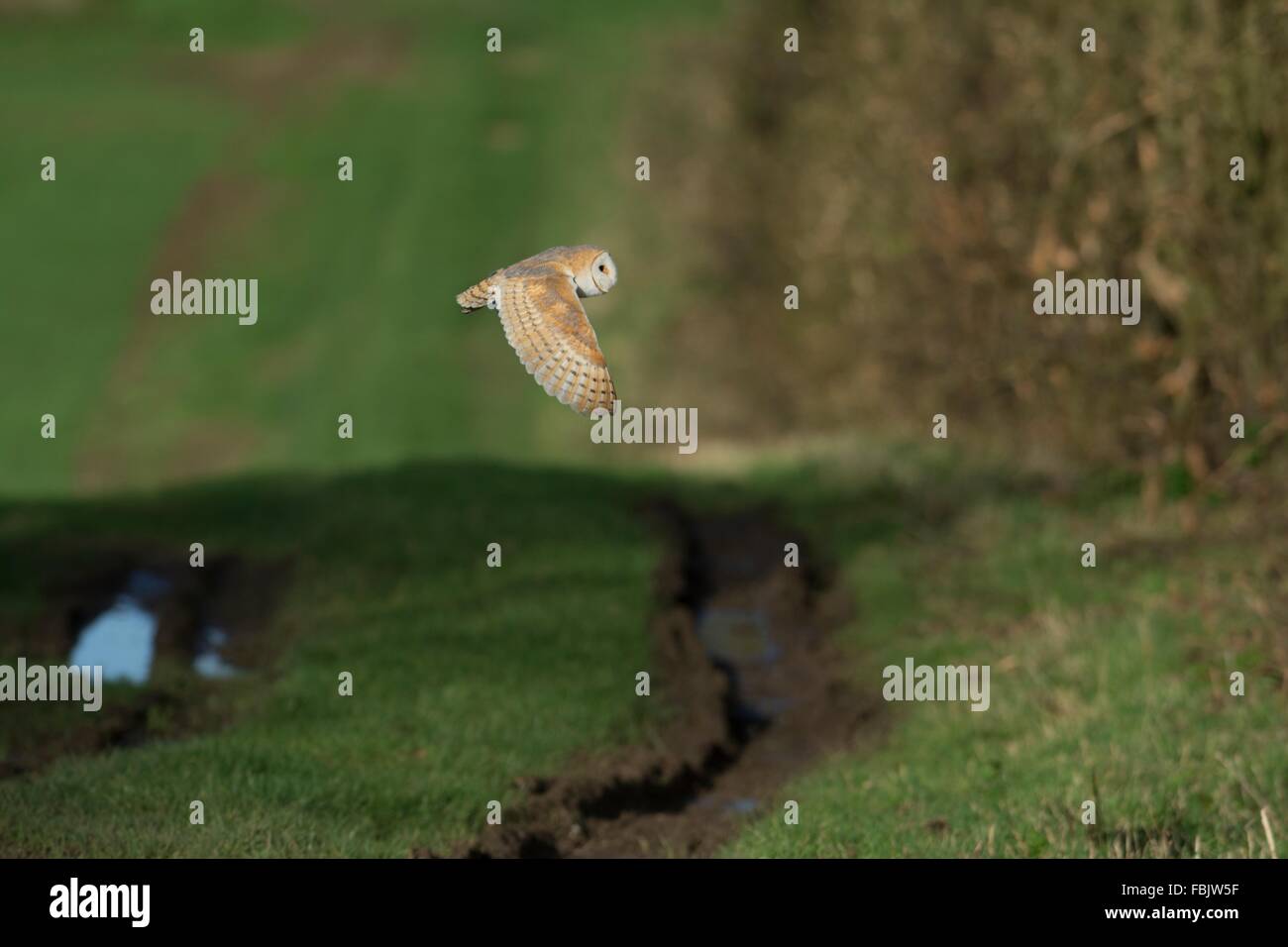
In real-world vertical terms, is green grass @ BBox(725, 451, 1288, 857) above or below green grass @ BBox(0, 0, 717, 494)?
below

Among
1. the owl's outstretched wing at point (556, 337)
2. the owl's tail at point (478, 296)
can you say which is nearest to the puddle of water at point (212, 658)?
the owl's tail at point (478, 296)

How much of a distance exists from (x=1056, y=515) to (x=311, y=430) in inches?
920

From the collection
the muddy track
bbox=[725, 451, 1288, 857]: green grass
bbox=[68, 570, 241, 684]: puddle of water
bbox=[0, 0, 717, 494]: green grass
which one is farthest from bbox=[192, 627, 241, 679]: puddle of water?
bbox=[0, 0, 717, 494]: green grass

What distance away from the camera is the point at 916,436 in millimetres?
22594

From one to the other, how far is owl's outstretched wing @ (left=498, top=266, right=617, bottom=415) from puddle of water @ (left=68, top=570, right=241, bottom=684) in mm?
7933

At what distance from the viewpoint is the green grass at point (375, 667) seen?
940cm

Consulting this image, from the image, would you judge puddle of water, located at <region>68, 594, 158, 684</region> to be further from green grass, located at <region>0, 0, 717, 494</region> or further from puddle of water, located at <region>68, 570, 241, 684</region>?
green grass, located at <region>0, 0, 717, 494</region>

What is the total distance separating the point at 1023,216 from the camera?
2023 cm

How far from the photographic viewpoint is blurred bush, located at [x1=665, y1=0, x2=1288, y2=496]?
1595 cm

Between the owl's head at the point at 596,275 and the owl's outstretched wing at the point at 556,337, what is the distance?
5 cm

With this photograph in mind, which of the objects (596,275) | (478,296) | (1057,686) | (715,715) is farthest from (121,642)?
(596,275)

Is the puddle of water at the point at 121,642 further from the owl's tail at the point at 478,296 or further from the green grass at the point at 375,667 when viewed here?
the owl's tail at the point at 478,296

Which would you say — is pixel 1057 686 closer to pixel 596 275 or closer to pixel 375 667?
pixel 375 667

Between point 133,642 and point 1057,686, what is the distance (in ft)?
25.9
